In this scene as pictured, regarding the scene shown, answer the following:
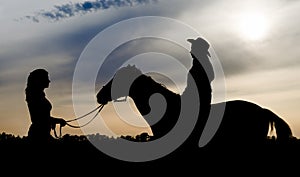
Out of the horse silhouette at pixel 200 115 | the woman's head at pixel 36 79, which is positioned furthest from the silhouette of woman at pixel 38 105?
the horse silhouette at pixel 200 115

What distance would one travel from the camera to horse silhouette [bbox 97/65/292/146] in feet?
44.4

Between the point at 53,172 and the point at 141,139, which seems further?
the point at 141,139

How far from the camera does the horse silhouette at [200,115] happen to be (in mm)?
13539

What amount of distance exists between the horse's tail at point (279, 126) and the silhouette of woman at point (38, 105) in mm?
5858

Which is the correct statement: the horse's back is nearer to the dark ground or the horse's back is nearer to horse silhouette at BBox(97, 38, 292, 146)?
horse silhouette at BBox(97, 38, 292, 146)

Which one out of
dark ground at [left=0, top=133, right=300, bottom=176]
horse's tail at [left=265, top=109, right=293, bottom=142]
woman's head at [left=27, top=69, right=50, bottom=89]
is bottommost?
dark ground at [left=0, top=133, right=300, bottom=176]

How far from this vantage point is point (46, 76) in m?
12.4

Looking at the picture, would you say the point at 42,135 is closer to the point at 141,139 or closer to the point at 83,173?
the point at 83,173

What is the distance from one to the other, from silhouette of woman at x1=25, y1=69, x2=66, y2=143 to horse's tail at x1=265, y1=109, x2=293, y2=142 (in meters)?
5.86

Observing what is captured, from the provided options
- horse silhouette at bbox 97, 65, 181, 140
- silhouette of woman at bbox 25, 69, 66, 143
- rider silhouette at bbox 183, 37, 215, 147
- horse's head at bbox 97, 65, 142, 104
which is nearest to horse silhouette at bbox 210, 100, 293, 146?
rider silhouette at bbox 183, 37, 215, 147

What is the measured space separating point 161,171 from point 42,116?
3.39 meters

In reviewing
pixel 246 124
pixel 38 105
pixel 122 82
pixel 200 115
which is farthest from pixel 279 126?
pixel 38 105

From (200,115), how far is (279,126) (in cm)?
225

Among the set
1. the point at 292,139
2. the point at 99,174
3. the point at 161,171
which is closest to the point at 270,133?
the point at 292,139
